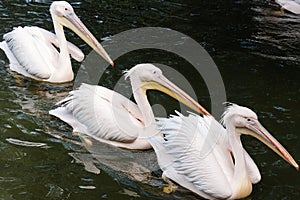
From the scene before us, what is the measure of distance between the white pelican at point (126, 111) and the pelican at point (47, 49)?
0.97 metres

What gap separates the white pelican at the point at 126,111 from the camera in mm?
4277

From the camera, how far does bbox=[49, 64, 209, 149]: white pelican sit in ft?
14.0

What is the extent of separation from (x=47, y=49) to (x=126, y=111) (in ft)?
5.35

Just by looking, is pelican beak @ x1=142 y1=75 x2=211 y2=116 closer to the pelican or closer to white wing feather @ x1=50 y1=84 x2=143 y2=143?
white wing feather @ x1=50 y1=84 x2=143 y2=143

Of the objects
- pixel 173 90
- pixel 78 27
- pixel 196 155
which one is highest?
pixel 78 27

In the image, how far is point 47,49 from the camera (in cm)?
562

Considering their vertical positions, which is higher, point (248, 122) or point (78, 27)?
point (78, 27)

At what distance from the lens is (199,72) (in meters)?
5.95

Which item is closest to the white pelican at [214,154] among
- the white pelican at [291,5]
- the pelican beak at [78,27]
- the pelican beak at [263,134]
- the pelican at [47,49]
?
the pelican beak at [263,134]

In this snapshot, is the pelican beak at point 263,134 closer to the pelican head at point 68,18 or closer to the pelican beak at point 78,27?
the pelican beak at point 78,27

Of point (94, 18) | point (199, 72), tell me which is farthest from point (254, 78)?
point (94, 18)

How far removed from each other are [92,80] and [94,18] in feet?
6.03

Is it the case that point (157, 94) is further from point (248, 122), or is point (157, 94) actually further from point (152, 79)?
point (248, 122)

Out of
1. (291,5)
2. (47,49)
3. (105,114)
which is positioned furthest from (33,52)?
(291,5)
